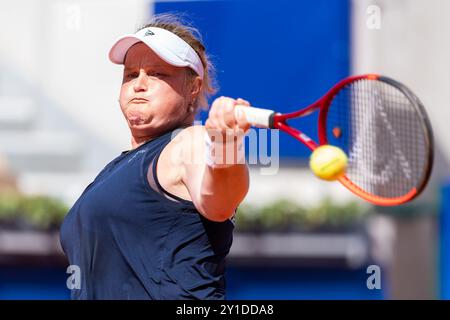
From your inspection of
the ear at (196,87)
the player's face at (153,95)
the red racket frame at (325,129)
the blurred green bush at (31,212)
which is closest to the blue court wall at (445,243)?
the blurred green bush at (31,212)

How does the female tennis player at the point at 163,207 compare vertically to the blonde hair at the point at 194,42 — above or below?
below

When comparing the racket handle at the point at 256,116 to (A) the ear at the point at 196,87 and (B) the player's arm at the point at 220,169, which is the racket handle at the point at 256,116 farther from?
(A) the ear at the point at 196,87

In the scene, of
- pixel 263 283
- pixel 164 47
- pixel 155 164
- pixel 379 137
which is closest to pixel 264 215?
pixel 263 283

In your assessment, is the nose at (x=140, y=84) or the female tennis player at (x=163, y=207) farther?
the nose at (x=140, y=84)

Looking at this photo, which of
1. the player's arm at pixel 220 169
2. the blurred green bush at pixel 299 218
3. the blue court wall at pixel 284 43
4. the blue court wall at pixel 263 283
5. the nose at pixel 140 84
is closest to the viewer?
the player's arm at pixel 220 169

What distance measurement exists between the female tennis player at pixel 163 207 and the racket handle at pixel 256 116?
0.07 ft

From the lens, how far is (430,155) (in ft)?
9.48

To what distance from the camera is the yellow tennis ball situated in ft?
9.29

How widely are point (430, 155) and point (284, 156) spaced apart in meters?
6.10

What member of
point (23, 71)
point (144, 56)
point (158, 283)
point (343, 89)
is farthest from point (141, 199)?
point (23, 71)

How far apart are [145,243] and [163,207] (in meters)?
0.11

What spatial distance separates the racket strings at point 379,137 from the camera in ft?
10.5

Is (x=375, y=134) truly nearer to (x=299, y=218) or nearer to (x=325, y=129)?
(x=325, y=129)
